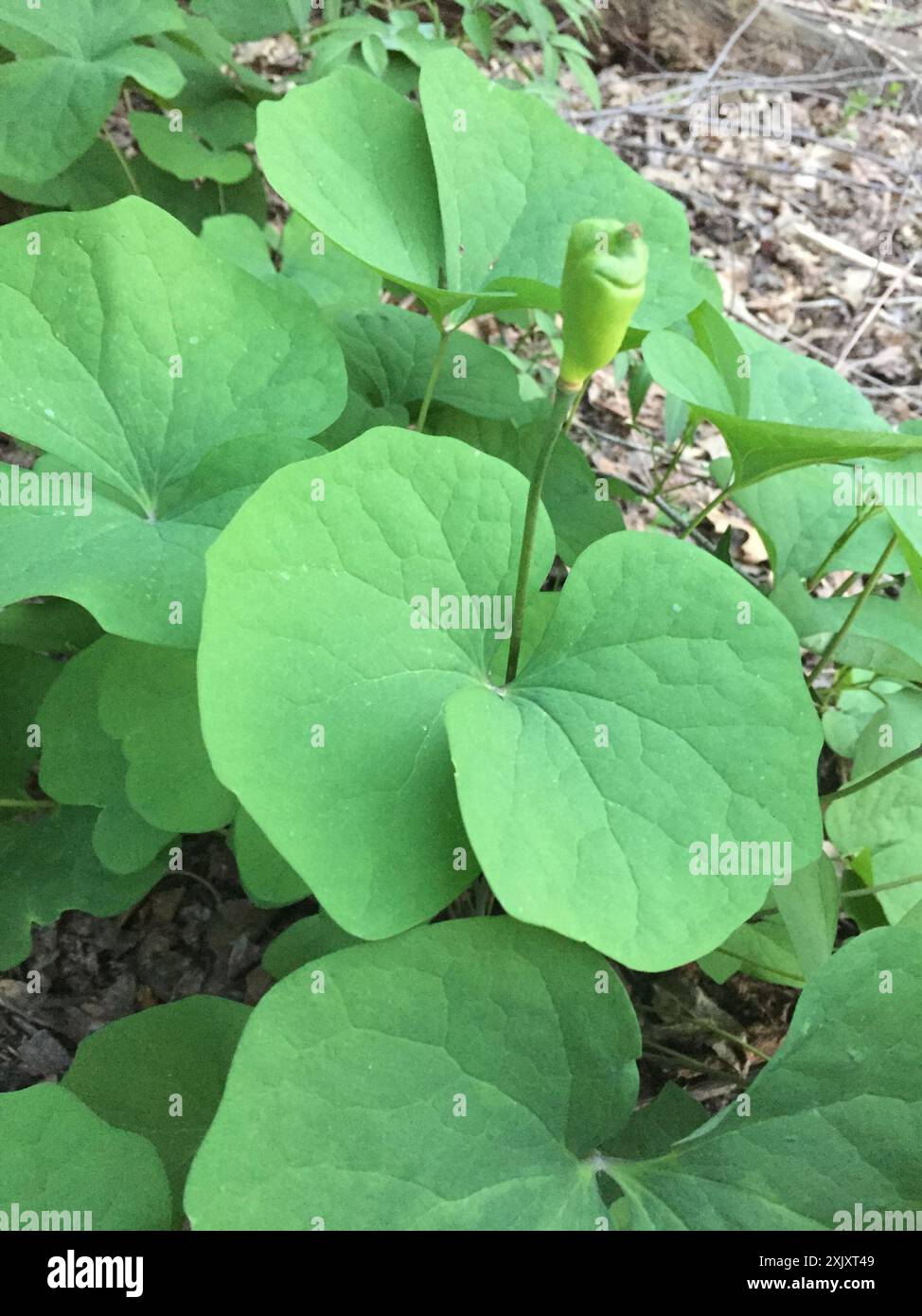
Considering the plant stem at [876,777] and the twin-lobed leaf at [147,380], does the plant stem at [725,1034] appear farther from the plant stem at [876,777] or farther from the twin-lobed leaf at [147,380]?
the twin-lobed leaf at [147,380]

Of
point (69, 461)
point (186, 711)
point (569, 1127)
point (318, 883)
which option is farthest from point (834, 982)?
point (69, 461)

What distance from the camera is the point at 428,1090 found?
1.00 metres

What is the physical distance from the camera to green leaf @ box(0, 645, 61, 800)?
160cm

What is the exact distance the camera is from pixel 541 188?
1519mm

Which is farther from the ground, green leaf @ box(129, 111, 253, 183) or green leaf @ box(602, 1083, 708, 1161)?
green leaf @ box(129, 111, 253, 183)

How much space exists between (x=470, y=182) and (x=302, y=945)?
123 cm

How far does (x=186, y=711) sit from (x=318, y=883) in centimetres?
47

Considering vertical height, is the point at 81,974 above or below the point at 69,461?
below

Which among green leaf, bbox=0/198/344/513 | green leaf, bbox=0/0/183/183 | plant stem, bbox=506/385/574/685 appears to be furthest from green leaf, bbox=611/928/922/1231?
green leaf, bbox=0/0/183/183

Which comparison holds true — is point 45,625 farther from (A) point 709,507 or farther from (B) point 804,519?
(B) point 804,519

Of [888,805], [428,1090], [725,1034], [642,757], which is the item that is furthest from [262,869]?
[888,805]

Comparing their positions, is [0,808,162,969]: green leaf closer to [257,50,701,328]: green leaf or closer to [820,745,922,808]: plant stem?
[257,50,701,328]: green leaf

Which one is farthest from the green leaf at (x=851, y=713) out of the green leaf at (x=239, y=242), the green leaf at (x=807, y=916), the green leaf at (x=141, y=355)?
the green leaf at (x=239, y=242)
